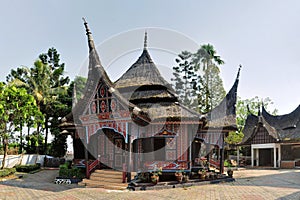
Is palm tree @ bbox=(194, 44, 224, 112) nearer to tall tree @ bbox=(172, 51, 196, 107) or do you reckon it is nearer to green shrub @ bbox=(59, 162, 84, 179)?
tall tree @ bbox=(172, 51, 196, 107)

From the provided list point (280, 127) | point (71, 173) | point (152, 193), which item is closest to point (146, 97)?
point (71, 173)

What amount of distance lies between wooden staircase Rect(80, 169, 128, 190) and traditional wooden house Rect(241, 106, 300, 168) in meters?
16.3

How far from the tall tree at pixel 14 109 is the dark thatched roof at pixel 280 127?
18515mm

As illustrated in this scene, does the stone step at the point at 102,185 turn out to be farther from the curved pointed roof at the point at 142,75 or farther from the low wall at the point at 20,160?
the low wall at the point at 20,160

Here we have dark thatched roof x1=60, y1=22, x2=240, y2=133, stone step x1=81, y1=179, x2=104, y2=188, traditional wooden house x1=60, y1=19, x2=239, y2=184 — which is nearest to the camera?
stone step x1=81, y1=179, x2=104, y2=188

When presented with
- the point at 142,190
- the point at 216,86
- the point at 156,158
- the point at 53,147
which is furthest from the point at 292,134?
the point at 53,147

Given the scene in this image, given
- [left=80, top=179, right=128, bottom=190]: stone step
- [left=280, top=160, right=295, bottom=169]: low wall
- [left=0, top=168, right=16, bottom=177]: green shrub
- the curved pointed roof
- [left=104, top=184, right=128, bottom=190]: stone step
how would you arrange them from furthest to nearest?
[left=280, top=160, right=295, bottom=169]: low wall
the curved pointed roof
[left=0, top=168, right=16, bottom=177]: green shrub
[left=80, top=179, right=128, bottom=190]: stone step
[left=104, top=184, right=128, bottom=190]: stone step

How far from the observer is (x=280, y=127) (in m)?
26.4

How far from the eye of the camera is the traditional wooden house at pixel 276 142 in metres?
23.0

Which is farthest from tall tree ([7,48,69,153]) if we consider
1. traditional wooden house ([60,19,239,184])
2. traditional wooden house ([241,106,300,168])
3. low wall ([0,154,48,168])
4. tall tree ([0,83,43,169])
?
traditional wooden house ([241,106,300,168])

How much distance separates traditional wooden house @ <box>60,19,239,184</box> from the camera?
11.6m

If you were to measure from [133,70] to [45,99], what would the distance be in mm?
10645

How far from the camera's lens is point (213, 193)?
1006 centimetres

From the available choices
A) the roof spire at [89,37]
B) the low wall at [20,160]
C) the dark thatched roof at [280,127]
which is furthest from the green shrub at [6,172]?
the dark thatched roof at [280,127]
